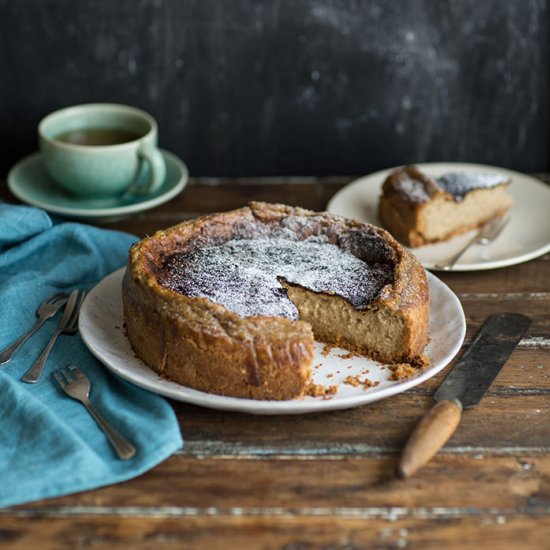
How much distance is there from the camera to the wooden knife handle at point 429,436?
Result: 1.58m

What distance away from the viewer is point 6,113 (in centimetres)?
294

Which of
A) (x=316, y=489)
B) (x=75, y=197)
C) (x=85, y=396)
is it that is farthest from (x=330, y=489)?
(x=75, y=197)

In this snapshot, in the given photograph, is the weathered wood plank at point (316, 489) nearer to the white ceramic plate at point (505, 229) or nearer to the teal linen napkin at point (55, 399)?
the teal linen napkin at point (55, 399)

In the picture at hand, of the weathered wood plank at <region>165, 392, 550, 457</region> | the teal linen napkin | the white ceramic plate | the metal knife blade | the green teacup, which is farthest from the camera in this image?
the green teacup

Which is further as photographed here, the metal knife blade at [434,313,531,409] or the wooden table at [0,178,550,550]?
the metal knife blade at [434,313,531,409]

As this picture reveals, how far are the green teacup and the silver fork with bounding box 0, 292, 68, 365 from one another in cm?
54

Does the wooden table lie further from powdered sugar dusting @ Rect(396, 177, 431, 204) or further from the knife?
powdered sugar dusting @ Rect(396, 177, 431, 204)

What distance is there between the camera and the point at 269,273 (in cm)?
202

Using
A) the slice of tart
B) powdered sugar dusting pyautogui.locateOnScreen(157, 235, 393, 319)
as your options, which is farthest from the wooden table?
→ the slice of tart

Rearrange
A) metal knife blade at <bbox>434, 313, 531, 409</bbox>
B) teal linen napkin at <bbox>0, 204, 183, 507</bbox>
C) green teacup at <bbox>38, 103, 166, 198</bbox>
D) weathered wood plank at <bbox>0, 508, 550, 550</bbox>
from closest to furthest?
weathered wood plank at <bbox>0, 508, 550, 550</bbox> → teal linen napkin at <bbox>0, 204, 183, 507</bbox> → metal knife blade at <bbox>434, 313, 531, 409</bbox> → green teacup at <bbox>38, 103, 166, 198</bbox>

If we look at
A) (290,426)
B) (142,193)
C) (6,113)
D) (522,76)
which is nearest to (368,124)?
(522,76)

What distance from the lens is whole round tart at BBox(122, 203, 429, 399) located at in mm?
1731

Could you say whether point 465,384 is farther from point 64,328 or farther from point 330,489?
point 64,328

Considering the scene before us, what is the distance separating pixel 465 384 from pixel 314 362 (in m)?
0.34
